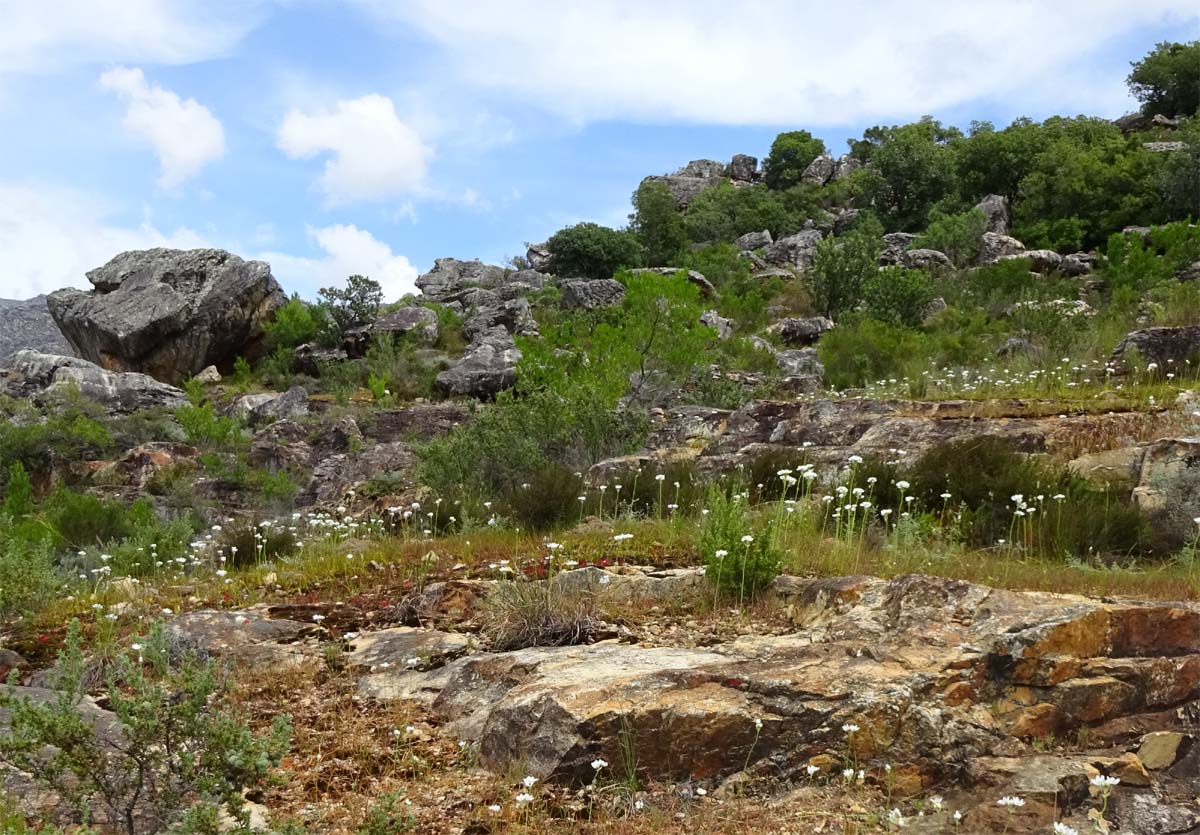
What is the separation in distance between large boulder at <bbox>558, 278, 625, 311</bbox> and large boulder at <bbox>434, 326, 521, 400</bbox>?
7674mm

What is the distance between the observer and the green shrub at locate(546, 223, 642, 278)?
42469mm

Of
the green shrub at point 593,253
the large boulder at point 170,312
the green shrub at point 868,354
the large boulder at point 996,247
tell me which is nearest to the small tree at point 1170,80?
the large boulder at point 996,247

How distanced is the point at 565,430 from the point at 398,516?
2565 millimetres

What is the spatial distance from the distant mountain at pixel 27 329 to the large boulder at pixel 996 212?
35320mm

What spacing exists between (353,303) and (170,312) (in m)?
5.39

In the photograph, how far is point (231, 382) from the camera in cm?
2841

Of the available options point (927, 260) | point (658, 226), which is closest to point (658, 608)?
point (927, 260)

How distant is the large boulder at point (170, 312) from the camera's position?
27844 millimetres

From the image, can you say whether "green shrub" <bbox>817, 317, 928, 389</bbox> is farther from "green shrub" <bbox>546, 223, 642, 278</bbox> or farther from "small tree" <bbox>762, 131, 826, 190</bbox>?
"small tree" <bbox>762, 131, 826, 190</bbox>

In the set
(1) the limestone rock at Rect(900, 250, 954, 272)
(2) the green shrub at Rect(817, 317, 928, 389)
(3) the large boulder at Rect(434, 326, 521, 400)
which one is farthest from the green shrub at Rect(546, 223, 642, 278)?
(2) the green shrub at Rect(817, 317, 928, 389)

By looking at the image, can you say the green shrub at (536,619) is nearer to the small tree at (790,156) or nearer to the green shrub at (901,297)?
the green shrub at (901,297)

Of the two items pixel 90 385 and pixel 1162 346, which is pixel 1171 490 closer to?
pixel 1162 346

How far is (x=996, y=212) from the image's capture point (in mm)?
38500

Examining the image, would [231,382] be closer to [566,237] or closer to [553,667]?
[566,237]
